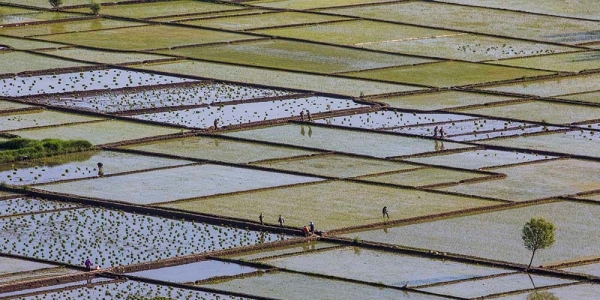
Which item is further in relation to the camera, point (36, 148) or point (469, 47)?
point (469, 47)

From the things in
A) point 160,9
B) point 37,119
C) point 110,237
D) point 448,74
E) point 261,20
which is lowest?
point 110,237

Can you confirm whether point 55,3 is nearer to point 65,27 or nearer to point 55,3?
point 55,3

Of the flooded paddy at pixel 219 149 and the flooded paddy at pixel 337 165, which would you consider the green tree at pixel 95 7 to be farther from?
the flooded paddy at pixel 337 165

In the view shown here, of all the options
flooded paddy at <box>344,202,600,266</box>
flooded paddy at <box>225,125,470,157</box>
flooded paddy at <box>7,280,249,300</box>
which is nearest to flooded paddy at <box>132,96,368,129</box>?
flooded paddy at <box>225,125,470,157</box>

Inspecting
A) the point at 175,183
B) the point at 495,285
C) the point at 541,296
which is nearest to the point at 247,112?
the point at 175,183

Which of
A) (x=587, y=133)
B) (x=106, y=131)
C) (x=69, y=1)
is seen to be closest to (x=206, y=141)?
(x=106, y=131)

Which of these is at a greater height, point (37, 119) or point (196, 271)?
point (37, 119)

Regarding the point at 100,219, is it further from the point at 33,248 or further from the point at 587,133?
the point at 587,133

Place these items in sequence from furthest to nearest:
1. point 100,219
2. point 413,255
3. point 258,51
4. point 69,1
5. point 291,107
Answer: point 69,1 → point 258,51 → point 291,107 → point 100,219 → point 413,255

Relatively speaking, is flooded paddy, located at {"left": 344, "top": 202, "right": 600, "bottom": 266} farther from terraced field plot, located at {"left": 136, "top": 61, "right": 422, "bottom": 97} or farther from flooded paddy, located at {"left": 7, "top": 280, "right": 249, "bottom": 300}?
terraced field plot, located at {"left": 136, "top": 61, "right": 422, "bottom": 97}
